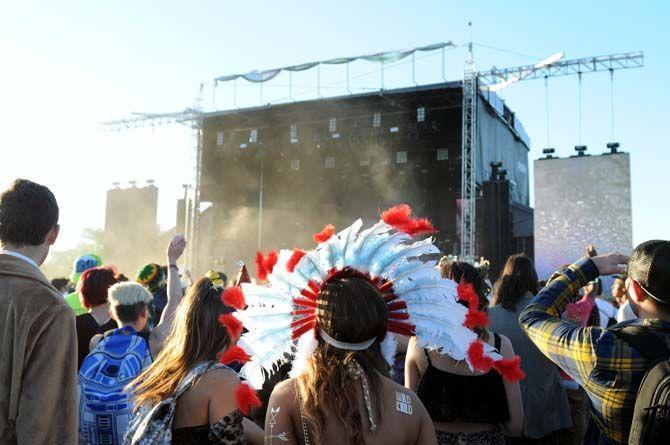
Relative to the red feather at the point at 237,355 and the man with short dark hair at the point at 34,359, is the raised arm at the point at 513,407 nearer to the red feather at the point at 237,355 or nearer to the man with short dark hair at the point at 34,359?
the red feather at the point at 237,355

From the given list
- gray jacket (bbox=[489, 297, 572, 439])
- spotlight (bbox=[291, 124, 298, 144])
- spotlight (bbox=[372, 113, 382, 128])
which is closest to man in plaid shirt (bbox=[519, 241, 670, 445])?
gray jacket (bbox=[489, 297, 572, 439])

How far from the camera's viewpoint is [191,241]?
75.3 feet

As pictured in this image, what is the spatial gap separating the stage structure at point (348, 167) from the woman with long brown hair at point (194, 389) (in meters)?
15.8

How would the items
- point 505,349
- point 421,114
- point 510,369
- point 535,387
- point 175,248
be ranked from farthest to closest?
point 421,114 < point 175,248 < point 535,387 < point 505,349 < point 510,369

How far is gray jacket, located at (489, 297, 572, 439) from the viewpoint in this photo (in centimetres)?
349

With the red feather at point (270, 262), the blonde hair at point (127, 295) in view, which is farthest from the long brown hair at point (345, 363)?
the blonde hair at point (127, 295)

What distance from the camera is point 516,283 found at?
360cm

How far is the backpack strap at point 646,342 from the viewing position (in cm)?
175

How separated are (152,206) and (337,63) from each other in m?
12.5

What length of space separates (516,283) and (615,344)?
1.81m

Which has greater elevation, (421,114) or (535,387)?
(421,114)

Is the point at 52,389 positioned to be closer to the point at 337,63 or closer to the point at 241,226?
the point at 337,63

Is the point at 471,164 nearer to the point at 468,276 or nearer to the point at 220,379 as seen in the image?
the point at 468,276

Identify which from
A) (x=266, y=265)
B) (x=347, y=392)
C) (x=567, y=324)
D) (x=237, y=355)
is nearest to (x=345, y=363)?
(x=347, y=392)
